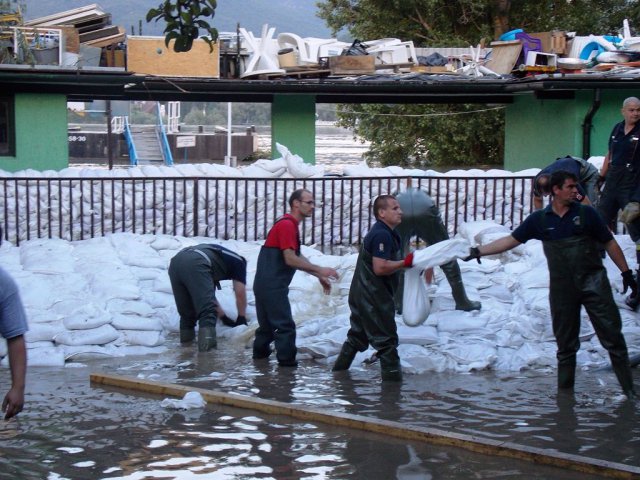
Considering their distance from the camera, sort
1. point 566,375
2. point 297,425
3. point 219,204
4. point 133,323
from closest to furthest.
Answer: point 297,425 → point 566,375 → point 133,323 → point 219,204

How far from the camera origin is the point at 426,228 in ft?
32.2

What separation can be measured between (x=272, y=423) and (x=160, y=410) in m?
0.91

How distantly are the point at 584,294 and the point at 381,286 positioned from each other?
5.28 ft

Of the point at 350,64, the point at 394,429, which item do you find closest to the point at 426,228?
the point at 394,429

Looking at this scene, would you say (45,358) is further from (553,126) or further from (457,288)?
(553,126)

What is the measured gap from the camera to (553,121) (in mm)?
20172

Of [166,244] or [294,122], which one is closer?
[166,244]

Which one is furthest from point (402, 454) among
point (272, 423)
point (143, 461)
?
point (143, 461)

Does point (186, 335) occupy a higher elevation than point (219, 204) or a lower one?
lower

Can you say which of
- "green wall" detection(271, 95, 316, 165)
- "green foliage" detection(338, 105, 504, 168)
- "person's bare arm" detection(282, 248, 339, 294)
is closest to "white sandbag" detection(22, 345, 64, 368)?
"person's bare arm" detection(282, 248, 339, 294)

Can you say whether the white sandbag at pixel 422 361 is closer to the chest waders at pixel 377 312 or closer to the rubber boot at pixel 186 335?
the chest waders at pixel 377 312

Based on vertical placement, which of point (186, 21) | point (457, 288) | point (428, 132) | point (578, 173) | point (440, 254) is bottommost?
point (457, 288)

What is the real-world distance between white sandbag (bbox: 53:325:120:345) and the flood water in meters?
0.48

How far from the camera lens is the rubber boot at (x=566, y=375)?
7.88 m
